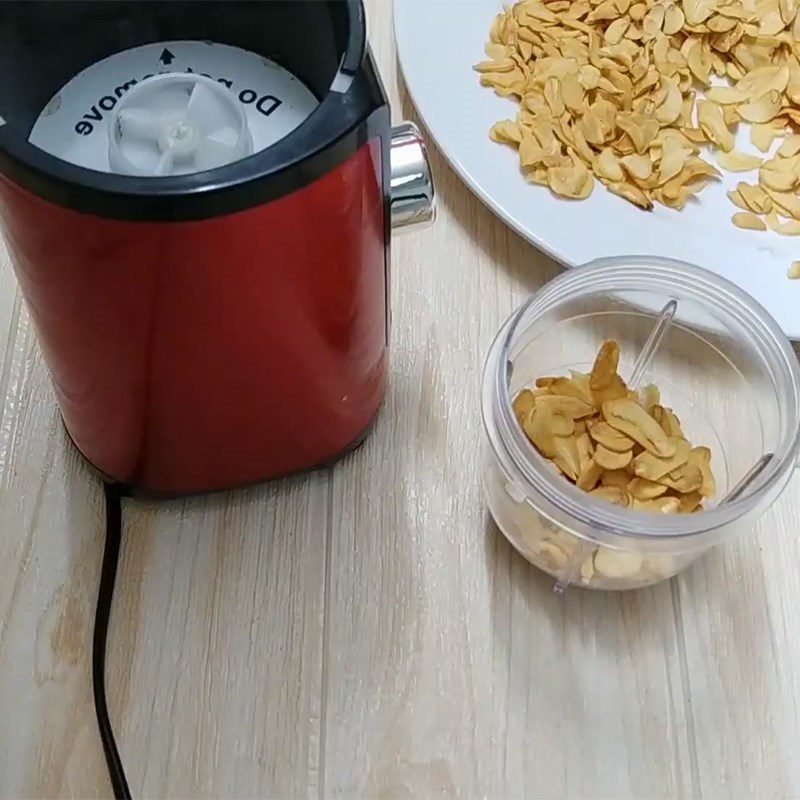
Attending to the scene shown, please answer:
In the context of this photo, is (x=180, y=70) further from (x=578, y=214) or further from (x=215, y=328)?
(x=578, y=214)

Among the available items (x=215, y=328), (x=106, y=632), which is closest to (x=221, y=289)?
(x=215, y=328)

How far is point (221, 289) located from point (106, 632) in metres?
0.18

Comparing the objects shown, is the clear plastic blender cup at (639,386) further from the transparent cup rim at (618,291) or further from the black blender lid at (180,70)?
the black blender lid at (180,70)

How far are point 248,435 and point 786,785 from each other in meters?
0.27

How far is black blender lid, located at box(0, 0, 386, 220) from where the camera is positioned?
334 millimetres

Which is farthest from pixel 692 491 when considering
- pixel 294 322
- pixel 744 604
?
pixel 294 322

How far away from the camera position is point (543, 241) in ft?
1.75

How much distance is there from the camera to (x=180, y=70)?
0.42 metres

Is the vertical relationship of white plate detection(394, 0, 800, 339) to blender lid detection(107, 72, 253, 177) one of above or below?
below

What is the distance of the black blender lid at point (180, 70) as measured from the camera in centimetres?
33

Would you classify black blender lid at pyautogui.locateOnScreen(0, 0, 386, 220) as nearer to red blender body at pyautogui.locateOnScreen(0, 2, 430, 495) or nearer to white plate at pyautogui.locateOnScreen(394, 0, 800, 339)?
red blender body at pyautogui.locateOnScreen(0, 2, 430, 495)

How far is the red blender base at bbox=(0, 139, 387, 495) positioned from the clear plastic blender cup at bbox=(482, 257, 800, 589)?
0.23ft

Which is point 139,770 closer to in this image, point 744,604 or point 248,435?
point 248,435

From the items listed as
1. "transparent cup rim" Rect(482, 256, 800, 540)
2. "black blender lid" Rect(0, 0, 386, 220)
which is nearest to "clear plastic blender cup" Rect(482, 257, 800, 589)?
"transparent cup rim" Rect(482, 256, 800, 540)
